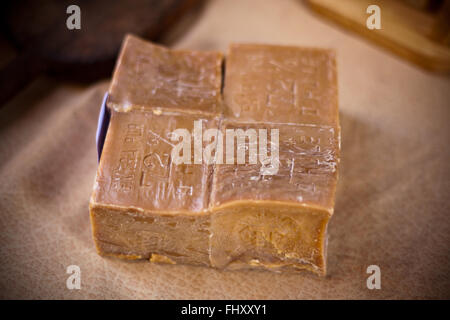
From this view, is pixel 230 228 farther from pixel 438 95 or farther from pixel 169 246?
pixel 438 95

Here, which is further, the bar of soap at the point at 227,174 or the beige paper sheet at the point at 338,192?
the beige paper sheet at the point at 338,192

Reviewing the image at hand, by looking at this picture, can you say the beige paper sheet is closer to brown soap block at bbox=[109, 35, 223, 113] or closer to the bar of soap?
the bar of soap

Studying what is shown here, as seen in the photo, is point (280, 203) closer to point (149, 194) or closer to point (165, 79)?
point (149, 194)

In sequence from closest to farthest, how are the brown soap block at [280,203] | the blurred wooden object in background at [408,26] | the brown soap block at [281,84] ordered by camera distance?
the brown soap block at [280,203], the brown soap block at [281,84], the blurred wooden object in background at [408,26]

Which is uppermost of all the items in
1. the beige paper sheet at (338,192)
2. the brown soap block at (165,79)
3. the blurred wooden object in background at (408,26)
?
the blurred wooden object in background at (408,26)

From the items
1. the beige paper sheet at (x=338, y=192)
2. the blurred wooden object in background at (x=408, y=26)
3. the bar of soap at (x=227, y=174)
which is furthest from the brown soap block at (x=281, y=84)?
the blurred wooden object in background at (x=408, y=26)

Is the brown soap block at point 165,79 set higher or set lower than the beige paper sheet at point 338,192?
higher

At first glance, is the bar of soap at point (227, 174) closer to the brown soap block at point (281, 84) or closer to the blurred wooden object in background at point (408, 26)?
the brown soap block at point (281, 84)
